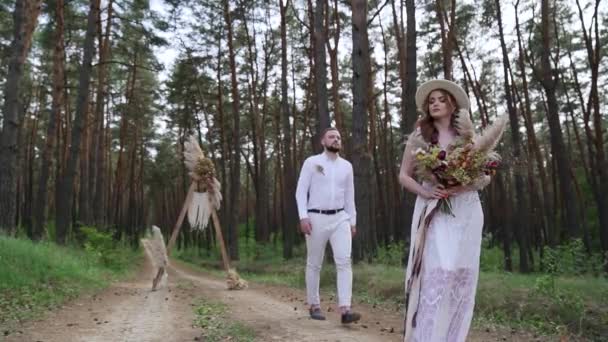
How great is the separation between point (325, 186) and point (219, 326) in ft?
6.44

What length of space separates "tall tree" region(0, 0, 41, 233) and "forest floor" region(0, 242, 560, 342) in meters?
4.53

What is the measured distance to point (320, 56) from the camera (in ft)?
50.4

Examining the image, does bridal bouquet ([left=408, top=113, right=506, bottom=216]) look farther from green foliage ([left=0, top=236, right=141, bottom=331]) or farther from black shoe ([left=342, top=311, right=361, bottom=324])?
green foliage ([left=0, top=236, right=141, bottom=331])

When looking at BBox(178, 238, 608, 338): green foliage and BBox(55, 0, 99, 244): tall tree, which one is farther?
BBox(55, 0, 99, 244): tall tree

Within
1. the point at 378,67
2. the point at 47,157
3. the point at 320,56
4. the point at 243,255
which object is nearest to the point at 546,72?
the point at 320,56

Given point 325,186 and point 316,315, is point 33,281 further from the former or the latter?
point 325,186

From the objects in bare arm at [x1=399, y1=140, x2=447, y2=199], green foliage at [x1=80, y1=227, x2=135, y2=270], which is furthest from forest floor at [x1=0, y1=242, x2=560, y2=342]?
green foliage at [x1=80, y1=227, x2=135, y2=270]

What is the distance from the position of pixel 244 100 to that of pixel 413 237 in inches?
1030

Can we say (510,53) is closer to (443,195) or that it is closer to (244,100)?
(244,100)

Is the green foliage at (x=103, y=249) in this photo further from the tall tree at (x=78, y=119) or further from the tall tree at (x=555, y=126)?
the tall tree at (x=555, y=126)

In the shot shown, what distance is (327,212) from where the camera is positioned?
6430 mm

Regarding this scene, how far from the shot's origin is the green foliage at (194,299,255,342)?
5.43m

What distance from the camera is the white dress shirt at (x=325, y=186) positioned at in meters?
6.42

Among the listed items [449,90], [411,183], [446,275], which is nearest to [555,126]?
[449,90]
